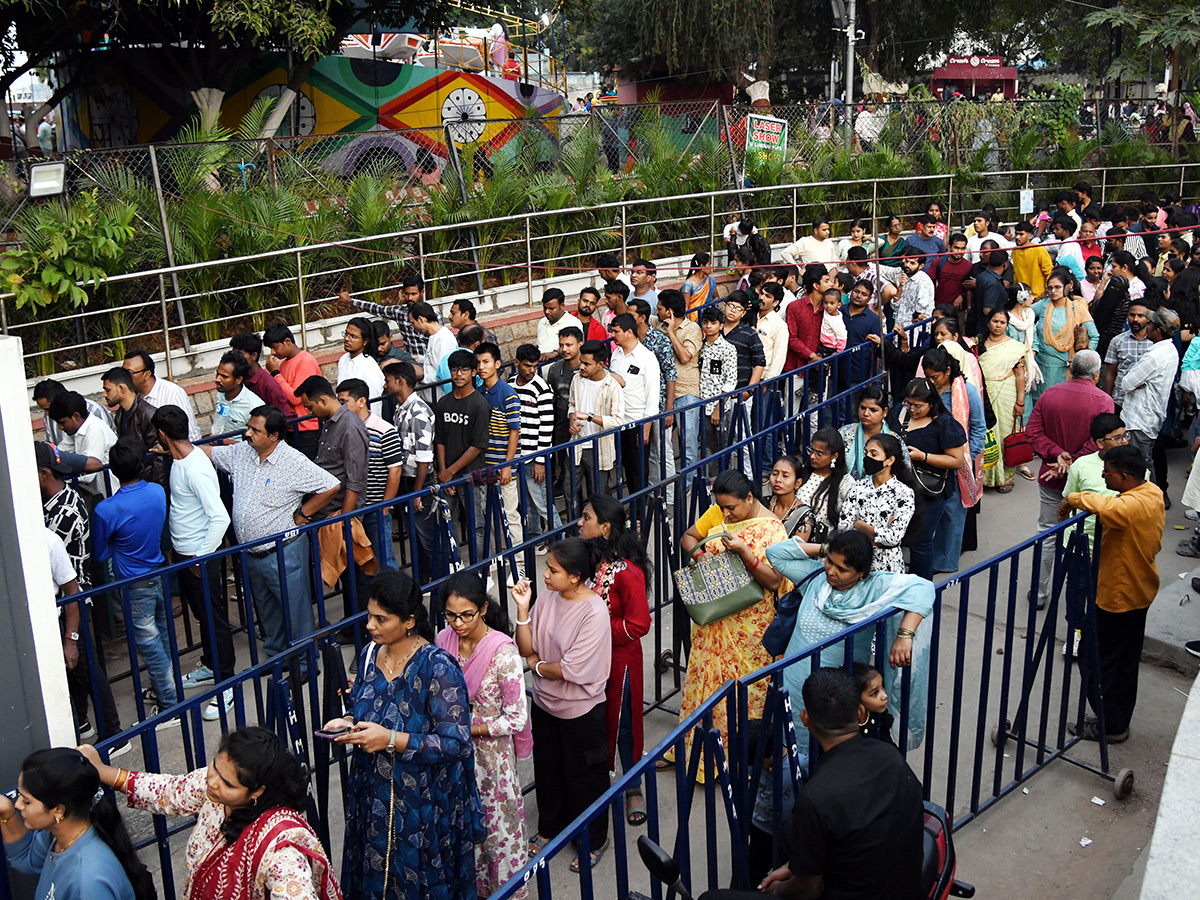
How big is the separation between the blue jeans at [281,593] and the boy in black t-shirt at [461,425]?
119 cm

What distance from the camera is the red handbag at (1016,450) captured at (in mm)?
8812

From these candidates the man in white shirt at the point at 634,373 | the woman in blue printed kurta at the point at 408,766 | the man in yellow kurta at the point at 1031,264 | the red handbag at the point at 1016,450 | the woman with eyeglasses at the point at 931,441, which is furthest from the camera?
the man in yellow kurta at the point at 1031,264

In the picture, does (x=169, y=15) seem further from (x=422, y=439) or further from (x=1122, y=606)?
(x=1122, y=606)

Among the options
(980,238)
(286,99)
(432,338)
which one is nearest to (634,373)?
(432,338)

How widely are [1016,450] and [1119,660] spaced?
3.53 metres

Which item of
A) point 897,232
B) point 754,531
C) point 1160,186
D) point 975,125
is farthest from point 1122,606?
point 1160,186

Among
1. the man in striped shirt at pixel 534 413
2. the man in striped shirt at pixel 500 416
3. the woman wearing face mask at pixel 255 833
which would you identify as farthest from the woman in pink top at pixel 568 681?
the man in striped shirt at pixel 534 413

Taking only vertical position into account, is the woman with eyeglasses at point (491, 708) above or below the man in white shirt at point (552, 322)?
below

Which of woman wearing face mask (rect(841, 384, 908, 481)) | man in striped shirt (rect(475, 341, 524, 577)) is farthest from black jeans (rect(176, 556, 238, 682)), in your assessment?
woman wearing face mask (rect(841, 384, 908, 481))

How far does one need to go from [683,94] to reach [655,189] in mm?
14724

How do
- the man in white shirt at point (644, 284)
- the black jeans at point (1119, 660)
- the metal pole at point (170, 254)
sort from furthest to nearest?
the metal pole at point (170, 254)
the man in white shirt at point (644, 284)
the black jeans at point (1119, 660)

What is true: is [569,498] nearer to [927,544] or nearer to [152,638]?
[927,544]

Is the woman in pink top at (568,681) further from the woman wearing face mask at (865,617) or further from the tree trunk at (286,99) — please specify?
the tree trunk at (286,99)

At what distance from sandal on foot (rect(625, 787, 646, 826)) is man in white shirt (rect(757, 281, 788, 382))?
15.3 ft
